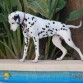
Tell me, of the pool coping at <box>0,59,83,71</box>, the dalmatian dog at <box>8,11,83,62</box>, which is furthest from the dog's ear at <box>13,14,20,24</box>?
the pool coping at <box>0,59,83,71</box>

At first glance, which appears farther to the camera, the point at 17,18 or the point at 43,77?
the point at 43,77

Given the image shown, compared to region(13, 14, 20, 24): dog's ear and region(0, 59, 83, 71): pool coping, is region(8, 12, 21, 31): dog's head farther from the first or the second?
region(0, 59, 83, 71): pool coping

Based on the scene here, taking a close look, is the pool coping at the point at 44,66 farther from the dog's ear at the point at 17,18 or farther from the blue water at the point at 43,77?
the dog's ear at the point at 17,18

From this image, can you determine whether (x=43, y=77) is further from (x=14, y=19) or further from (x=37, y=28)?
(x=14, y=19)

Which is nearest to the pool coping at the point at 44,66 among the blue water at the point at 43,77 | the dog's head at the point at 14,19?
the blue water at the point at 43,77

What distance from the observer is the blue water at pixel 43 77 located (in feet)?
13.5

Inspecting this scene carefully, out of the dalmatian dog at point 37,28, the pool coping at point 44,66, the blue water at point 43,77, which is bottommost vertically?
the blue water at point 43,77

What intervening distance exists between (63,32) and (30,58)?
2.87ft

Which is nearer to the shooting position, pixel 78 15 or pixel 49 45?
pixel 78 15

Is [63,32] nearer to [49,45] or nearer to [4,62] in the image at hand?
[49,45]

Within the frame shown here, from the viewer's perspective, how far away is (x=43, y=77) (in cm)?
416

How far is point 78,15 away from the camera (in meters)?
4.29

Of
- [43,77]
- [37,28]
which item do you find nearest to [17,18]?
[37,28]

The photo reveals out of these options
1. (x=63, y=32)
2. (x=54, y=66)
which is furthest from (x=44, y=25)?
(x=54, y=66)
